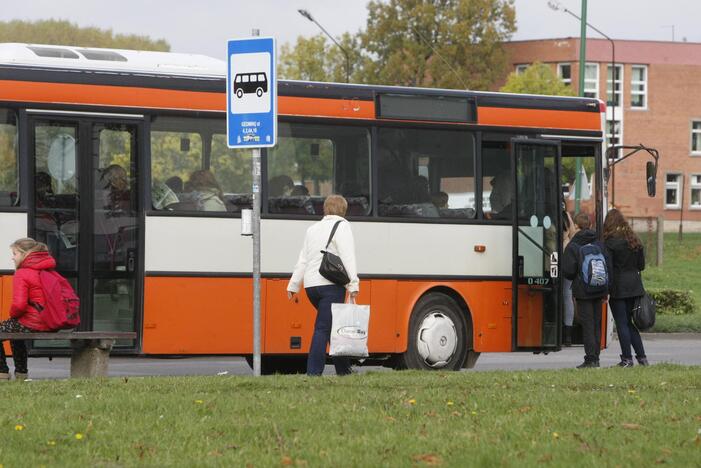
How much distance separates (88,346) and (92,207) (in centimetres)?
135

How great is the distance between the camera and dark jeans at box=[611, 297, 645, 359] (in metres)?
15.6

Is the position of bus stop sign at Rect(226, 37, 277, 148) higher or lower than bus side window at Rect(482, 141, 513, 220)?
higher

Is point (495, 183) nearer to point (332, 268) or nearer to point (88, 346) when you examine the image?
point (332, 268)

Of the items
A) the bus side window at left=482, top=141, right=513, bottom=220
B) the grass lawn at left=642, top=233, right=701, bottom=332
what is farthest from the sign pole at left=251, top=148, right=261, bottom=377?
the grass lawn at left=642, top=233, right=701, bottom=332

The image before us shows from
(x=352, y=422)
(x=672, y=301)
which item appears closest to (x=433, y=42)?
(x=672, y=301)

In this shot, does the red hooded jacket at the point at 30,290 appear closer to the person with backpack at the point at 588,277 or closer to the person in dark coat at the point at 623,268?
the person with backpack at the point at 588,277

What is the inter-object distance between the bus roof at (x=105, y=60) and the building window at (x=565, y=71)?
221 ft

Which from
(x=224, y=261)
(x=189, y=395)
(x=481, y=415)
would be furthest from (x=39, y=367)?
(x=481, y=415)

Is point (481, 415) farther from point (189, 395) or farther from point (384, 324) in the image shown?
point (384, 324)

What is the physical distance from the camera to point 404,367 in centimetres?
1516

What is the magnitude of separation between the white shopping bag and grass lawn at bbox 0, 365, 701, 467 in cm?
28

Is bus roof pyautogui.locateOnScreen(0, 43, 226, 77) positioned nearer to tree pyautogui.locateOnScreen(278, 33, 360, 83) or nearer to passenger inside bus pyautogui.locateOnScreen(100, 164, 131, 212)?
passenger inside bus pyautogui.locateOnScreen(100, 164, 131, 212)

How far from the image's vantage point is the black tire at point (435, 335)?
593 inches

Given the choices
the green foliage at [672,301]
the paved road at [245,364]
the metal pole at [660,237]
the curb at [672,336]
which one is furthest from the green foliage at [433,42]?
the paved road at [245,364]
